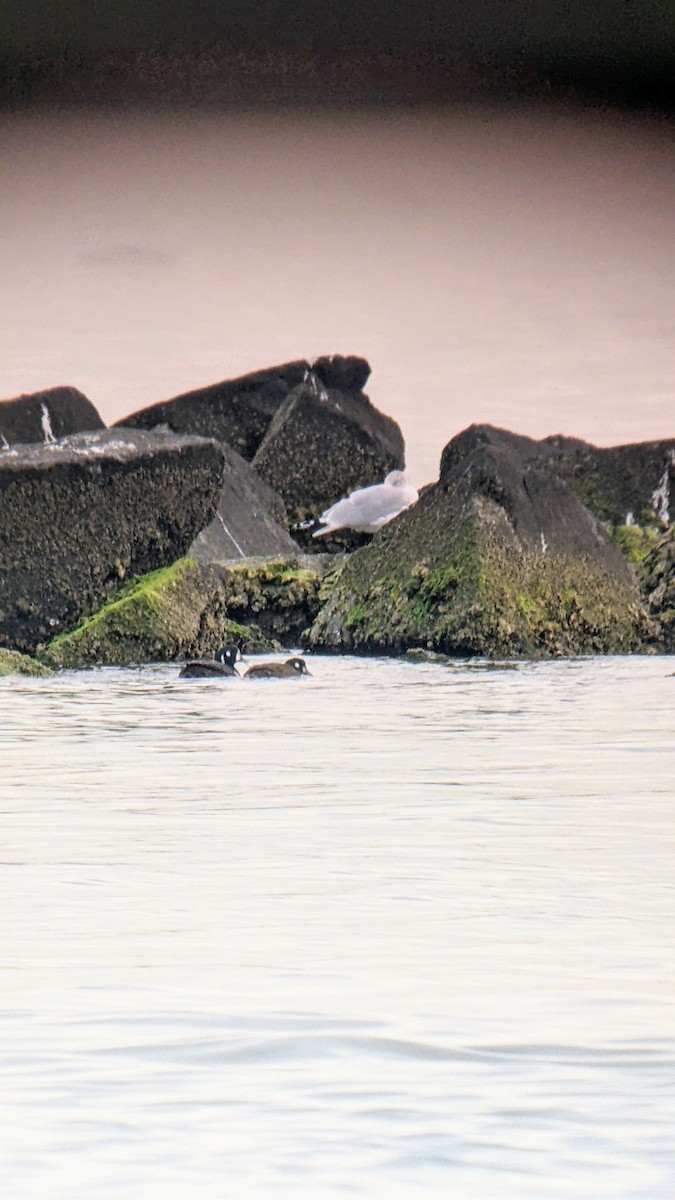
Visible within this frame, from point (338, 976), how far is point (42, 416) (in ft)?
23.4

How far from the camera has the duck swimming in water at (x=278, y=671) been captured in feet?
15.6

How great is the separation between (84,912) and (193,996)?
0.32 metres

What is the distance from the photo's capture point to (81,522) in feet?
19.3

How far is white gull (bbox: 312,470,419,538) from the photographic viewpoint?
26.4 feet

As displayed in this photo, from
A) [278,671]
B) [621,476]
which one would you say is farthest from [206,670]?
[621,476]

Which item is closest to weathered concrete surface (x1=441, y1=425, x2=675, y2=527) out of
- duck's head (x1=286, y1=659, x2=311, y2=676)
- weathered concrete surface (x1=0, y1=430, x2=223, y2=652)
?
weathered concrete surface (x1=0, y1=430, x2=223, y2=652)

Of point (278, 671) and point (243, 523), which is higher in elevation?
point (243, 523)

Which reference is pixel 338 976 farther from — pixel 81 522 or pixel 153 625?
pixel 81 522

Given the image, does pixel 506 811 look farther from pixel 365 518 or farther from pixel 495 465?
pixel 365 518

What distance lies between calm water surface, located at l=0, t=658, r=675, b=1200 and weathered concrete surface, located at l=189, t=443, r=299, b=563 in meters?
4.76

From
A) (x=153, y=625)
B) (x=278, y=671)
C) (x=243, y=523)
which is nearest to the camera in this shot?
(x=278, y=671)

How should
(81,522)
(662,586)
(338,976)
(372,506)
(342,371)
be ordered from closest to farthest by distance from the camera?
(338,976) < (81,522) < (662,586) < (372,506) < (342,371)

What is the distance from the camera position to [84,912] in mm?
1444

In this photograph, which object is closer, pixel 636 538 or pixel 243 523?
pixel 636 538
